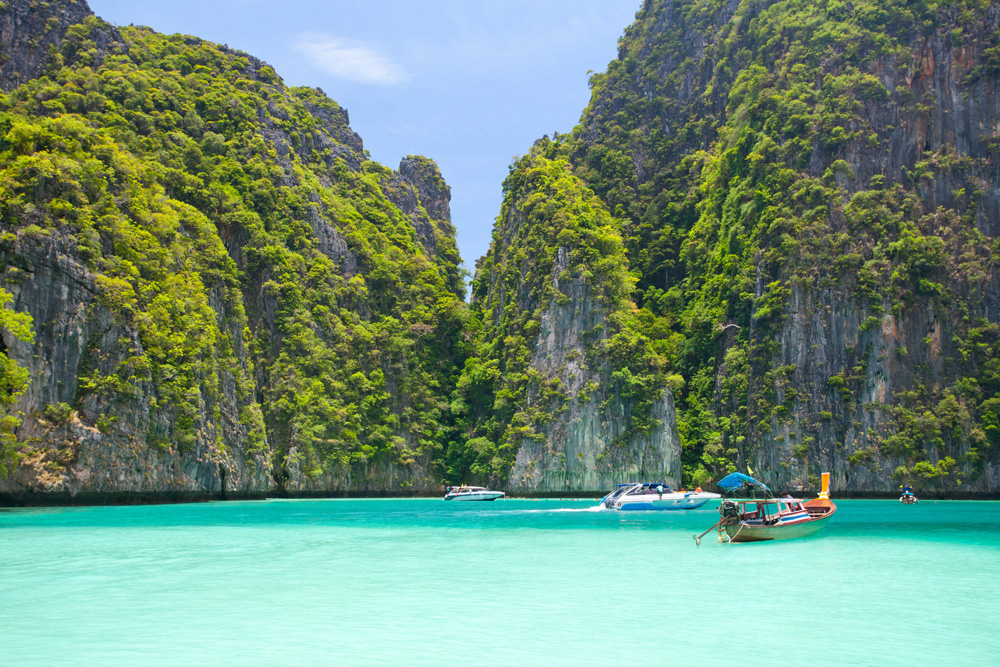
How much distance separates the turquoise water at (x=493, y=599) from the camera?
30.6 ft

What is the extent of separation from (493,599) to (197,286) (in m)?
43.2

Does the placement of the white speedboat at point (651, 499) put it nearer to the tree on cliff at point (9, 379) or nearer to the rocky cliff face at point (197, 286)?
the rocky cliff face at point (197, 286)

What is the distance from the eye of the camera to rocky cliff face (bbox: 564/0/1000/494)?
5288cm

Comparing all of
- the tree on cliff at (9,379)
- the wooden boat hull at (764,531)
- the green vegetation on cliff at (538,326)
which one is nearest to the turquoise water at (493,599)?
the wooden boat hull at (764,531)

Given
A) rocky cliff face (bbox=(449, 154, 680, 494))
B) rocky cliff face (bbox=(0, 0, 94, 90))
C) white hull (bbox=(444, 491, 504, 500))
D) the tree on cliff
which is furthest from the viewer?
rocky cliff face (bbox=(0, 0, 94, 90))

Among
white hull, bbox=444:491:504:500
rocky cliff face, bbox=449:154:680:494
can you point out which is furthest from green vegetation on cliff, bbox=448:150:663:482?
white hull, bbox=444:491:504:500

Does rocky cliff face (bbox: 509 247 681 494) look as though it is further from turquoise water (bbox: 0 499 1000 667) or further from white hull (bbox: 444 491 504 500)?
turquoise water (bbox: 0 499 1000 667)

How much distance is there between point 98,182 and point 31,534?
27.8m

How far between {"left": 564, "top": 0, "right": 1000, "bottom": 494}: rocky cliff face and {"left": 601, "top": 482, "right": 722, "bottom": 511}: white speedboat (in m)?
15.5

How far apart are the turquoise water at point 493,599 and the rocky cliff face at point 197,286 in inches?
757

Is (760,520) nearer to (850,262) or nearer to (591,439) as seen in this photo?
(591,439)

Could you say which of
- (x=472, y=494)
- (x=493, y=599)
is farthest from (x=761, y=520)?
(x=472, y=494)

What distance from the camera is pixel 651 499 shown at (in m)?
40.5

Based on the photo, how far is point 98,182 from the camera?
4400cm
